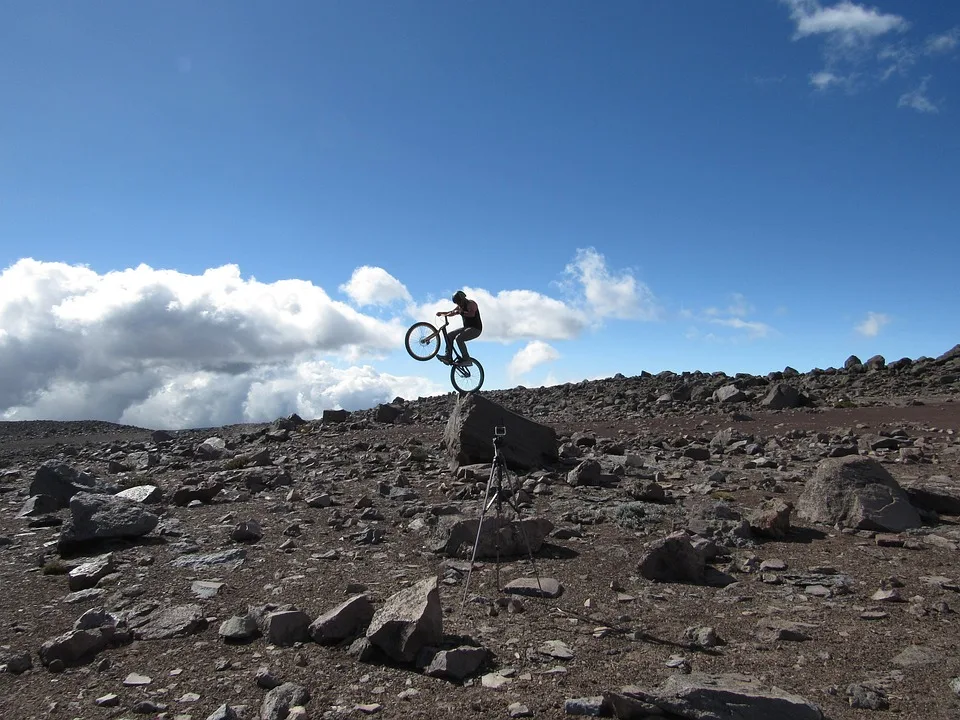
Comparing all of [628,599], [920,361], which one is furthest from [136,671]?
[920,361]

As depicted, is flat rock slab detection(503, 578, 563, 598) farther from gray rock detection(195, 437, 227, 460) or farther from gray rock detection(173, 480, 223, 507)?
gray rock detection(195, 437, 227, 460)

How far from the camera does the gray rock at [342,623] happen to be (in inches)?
243

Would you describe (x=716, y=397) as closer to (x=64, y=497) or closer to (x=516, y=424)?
(x=516, y=424)

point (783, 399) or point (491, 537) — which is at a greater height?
point (783, 399)

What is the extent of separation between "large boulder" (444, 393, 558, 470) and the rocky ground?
55mm

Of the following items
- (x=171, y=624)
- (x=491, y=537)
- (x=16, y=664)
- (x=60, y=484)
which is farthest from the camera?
(x=60, y=484)

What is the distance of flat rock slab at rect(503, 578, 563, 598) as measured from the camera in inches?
294

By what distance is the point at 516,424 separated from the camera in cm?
1559

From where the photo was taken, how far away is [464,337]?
14.6m

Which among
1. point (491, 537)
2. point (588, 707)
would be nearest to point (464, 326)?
point (491, 537)

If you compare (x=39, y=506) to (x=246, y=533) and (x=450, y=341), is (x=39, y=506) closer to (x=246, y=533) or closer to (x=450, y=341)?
(x=246, y=533)

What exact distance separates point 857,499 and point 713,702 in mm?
6474

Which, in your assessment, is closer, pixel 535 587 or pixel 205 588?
pixel 535 587

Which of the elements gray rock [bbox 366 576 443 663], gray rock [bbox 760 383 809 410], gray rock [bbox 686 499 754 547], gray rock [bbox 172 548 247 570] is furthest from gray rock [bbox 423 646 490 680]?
gray rock [bbox 760 383 809 410]
